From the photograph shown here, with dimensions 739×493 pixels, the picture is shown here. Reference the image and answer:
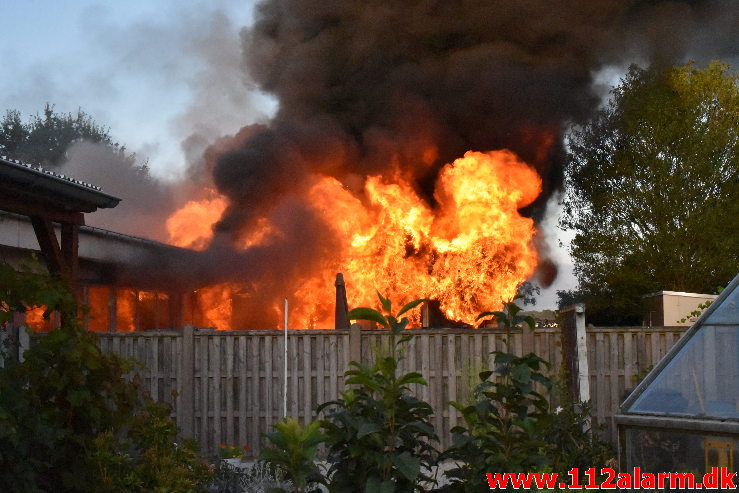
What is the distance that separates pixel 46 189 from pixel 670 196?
61.0ft

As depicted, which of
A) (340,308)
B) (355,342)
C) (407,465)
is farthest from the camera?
(340,308)

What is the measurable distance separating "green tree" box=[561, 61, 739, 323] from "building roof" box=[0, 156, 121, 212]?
16.3 m

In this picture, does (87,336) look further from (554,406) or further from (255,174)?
(255,174)

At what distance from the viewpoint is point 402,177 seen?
19297 millimetres

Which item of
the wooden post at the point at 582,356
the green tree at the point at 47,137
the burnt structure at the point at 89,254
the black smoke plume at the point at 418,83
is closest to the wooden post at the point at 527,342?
the wooden post at the point at 582,356

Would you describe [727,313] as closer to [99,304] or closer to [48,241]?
[48,241]

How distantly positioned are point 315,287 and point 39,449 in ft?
40.6

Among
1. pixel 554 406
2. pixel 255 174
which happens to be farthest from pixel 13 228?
pixel 554 406

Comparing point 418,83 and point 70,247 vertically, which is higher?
point 418,83

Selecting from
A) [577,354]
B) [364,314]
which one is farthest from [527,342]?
[364,314]

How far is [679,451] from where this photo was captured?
520 cm

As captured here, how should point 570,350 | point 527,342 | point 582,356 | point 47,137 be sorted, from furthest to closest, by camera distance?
point 47,137 → point 527,342 → point 570,350 → point 582,356

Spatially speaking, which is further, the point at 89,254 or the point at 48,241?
the point at 89,254

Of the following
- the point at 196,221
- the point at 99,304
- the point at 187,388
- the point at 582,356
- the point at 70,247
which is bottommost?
the point at 187,388
